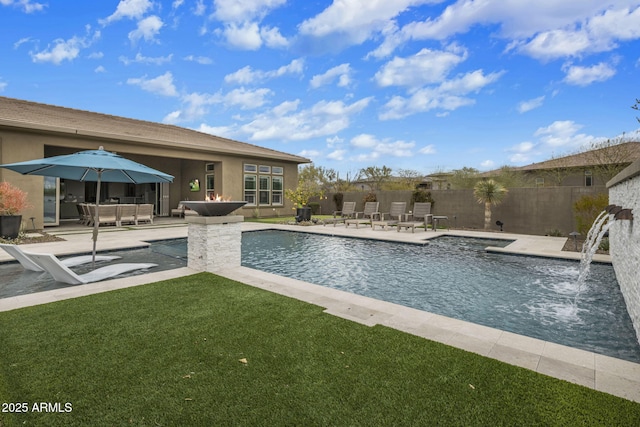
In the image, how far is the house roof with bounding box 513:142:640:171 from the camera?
1708cm

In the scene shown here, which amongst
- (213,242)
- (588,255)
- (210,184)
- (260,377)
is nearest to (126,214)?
(210,184)

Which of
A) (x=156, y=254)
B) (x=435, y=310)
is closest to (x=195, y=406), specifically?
(x=435, y=310)

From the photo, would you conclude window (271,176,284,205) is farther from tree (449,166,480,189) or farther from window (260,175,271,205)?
tree (449,166,480,189)

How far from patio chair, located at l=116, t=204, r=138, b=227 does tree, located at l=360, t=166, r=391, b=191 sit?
23.1 m

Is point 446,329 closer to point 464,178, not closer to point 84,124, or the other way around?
point 84,124

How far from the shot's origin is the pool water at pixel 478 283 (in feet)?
12.4

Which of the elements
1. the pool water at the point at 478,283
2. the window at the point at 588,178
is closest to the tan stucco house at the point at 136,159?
the pool water at the point at 478,283

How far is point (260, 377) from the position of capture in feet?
8.14

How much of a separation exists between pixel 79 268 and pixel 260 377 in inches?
216

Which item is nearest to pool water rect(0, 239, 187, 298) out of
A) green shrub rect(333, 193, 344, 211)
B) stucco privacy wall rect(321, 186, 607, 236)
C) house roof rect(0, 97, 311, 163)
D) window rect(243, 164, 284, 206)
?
house roof rect(0, 97, 311, 163)

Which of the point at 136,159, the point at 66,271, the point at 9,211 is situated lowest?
the point at 66,271

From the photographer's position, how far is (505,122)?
23031mm

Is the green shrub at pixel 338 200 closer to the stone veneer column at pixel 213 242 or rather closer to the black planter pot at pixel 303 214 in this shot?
the black planter pot at pixel 303 214

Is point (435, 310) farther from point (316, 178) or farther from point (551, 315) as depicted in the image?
point (316, 178)
